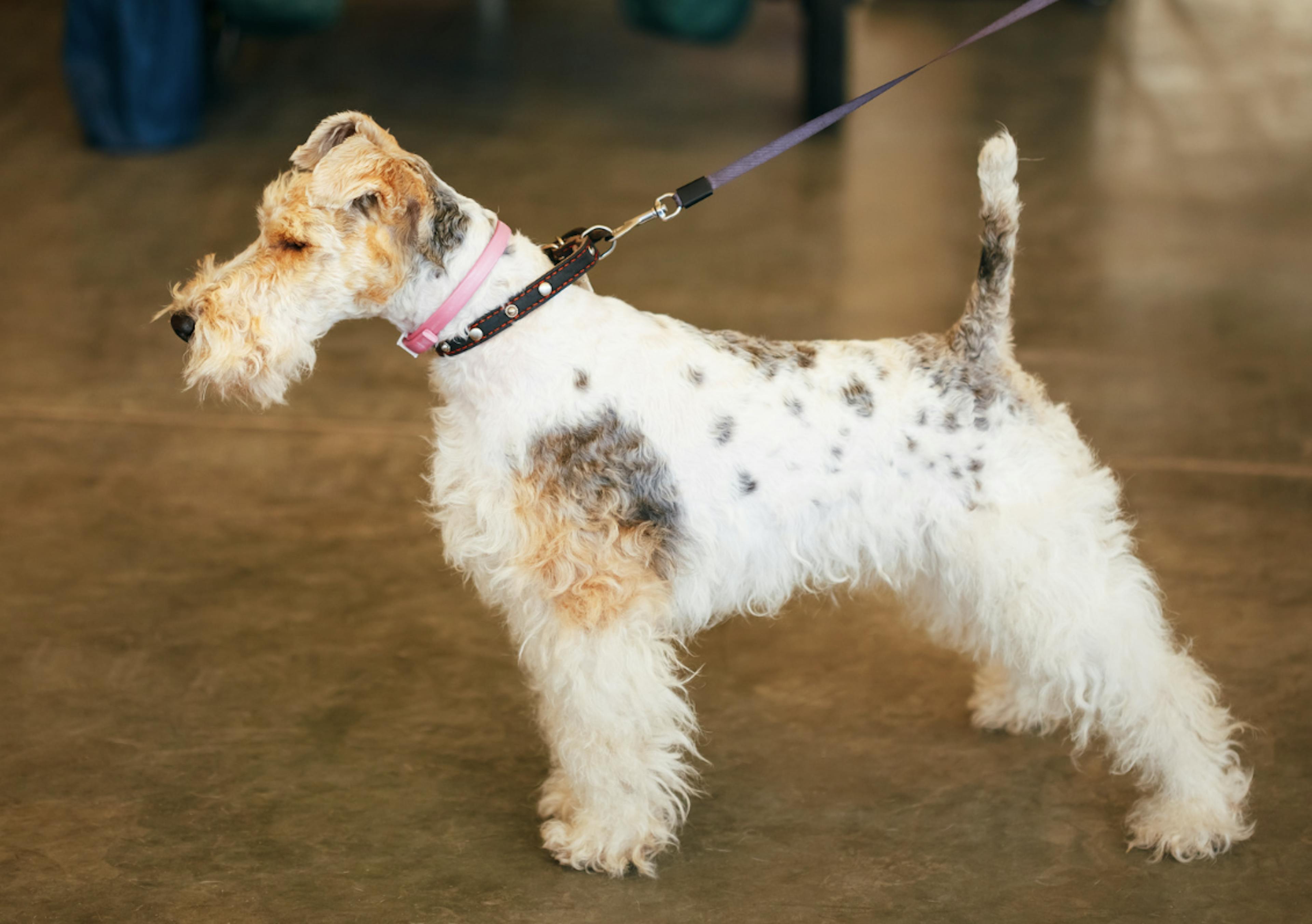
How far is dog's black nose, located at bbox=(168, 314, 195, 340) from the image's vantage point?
7.41 feet

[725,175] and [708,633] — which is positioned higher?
[725,175]

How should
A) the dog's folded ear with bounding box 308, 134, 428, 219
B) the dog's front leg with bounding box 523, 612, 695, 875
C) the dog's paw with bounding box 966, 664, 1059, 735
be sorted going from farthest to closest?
1. the dog's paw with bounding box 966, 664, 1059, 735
2. the dog's front leg with bounding box 523, 612, 695, 875
3. the dog's folded ear with bounding box 308, 134, 428, 219

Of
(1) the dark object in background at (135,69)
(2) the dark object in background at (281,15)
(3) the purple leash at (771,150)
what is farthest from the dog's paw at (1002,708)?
(1) the dark object in background at (135,69)

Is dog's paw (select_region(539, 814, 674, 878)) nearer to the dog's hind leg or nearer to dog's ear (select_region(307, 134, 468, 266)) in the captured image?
the dog's hind leg

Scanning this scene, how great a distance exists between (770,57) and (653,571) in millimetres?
6169

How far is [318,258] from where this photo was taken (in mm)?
2252

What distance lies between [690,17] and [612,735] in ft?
15.0

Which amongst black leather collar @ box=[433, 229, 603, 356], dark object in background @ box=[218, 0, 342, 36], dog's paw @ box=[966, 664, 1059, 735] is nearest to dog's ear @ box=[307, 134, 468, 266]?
black leather collar @ box=[433, 229, 603, 356]

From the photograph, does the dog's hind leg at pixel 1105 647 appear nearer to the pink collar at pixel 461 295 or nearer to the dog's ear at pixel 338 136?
the pink collar at pixel 461 295

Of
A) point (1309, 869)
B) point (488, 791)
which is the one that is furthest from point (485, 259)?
point (1309, 869)

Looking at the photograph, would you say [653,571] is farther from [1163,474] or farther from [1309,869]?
[1163,474]

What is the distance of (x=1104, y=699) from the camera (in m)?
2.55

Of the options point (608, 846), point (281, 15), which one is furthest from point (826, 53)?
point (608, 846)

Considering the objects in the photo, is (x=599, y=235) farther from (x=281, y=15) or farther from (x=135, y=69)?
(x=135, y=69)
